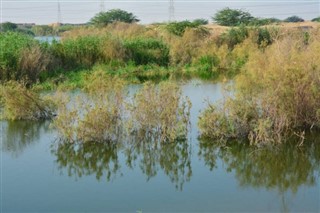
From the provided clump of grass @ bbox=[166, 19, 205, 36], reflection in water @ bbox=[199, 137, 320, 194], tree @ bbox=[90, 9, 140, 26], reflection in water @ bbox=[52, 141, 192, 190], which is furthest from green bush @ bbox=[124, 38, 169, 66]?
tree @ bbox=[90, 9, 140, 26]

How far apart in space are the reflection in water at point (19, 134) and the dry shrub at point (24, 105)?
22 centimetres

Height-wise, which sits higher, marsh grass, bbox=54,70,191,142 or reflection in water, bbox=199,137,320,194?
marsh grass, bbox=54,70,191,142

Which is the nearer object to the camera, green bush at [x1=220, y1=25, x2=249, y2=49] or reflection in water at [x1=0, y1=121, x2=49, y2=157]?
reflection in water at [x1=0, y1=121, x2=49, y2=157]

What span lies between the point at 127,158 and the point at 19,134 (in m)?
3.02

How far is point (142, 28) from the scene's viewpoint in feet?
112

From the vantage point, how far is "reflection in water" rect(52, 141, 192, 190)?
8719 mm

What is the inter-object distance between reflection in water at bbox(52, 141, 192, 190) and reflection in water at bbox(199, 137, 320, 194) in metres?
0.55

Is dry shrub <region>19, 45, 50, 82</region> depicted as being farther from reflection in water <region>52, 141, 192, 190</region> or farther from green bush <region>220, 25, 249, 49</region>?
green bush <region>220, 25, 249, 49</region>

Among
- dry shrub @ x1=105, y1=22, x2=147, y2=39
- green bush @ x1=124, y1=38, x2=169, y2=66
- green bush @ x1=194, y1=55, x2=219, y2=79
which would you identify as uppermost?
dry shrub @ x1=105, y1=22, x2=147, y2=39

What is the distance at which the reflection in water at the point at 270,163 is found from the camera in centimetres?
823

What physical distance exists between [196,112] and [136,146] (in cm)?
325

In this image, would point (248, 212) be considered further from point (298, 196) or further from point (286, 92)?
point (286, 92)

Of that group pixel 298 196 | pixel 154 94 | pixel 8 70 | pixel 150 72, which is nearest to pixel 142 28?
pixel 150 72

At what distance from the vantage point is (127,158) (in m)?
9.30
